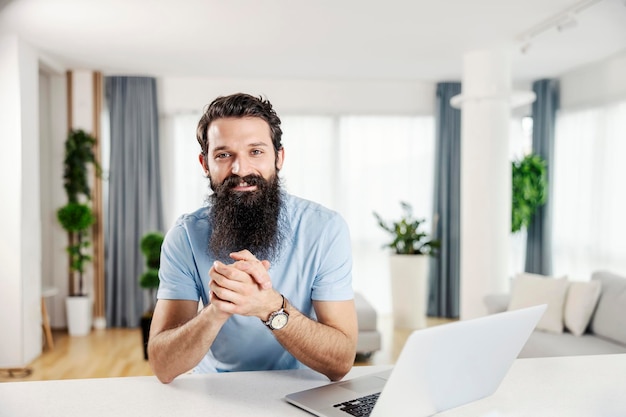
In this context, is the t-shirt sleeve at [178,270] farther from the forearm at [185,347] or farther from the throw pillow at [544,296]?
the throw pillow at [544,296]

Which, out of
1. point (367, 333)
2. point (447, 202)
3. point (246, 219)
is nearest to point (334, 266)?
point (246, 219)

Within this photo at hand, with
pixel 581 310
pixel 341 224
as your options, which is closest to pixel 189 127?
pixel 581 310

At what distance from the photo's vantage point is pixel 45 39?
4.48 metres

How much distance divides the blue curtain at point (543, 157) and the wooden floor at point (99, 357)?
1.66 meters

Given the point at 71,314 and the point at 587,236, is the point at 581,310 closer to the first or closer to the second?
the point at 587,236

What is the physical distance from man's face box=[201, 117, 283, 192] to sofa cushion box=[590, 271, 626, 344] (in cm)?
287

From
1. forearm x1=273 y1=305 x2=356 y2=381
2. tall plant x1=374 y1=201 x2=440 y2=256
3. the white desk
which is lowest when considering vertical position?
tall plant x1=374 y1=201 x2=440 y2=256

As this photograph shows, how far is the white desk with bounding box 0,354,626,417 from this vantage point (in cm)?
114

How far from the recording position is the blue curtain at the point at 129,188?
5.73 m

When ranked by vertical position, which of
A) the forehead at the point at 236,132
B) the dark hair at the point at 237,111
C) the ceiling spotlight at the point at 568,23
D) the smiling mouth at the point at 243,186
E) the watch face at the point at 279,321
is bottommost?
the watch face at the point at 279,321

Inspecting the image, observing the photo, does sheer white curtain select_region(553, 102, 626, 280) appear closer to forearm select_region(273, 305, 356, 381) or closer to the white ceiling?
the white ceiling

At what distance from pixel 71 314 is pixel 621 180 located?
202 inches

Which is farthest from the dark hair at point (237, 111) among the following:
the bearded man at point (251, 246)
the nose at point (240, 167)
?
the nose at point (240, 167)

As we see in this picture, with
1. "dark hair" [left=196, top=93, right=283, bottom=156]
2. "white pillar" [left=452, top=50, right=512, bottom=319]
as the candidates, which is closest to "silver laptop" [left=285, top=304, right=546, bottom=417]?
"dark hair" [left=196, top=93, right=283, bottom=156]
